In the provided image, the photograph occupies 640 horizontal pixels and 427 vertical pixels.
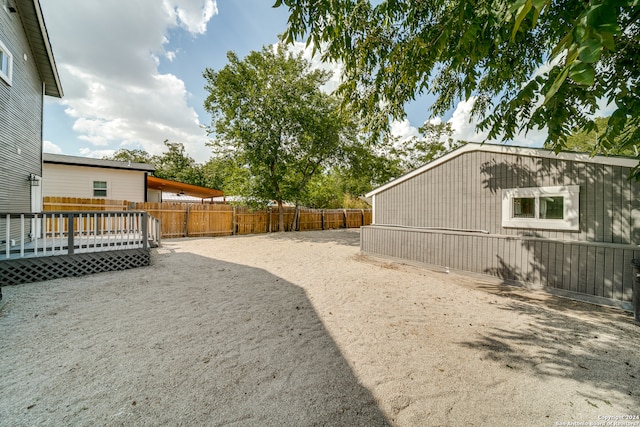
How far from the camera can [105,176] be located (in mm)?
13422

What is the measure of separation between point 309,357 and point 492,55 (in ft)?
16.0

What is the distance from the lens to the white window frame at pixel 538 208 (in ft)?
16.6

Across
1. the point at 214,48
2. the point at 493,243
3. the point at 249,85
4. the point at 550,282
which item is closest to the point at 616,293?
the point at 550,282

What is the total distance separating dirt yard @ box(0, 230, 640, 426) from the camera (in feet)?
6.57

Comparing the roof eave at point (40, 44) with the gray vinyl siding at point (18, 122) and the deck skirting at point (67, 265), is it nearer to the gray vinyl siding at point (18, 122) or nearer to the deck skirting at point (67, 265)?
the gray vinyl siding at point (18, 122)

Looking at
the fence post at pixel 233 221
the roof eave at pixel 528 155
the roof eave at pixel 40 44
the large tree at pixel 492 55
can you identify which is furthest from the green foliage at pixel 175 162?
the large tree at pixel 492 55

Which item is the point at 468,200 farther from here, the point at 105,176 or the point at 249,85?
the point at 105,176

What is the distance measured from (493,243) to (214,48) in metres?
11.0

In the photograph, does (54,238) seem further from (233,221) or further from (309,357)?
(233,221)

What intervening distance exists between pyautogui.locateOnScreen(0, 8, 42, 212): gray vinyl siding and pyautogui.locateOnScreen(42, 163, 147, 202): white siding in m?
5.59

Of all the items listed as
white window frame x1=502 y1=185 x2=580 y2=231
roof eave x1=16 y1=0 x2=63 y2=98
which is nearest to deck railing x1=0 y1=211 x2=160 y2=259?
roof eave x1=16 y1=0 x2=63 y2=98

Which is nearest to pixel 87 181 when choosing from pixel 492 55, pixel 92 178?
pixel 92 178

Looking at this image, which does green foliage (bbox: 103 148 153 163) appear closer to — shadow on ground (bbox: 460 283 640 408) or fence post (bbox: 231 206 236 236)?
fence post (bbox: 231 206 236 236)

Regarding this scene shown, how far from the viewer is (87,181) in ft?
42.8
